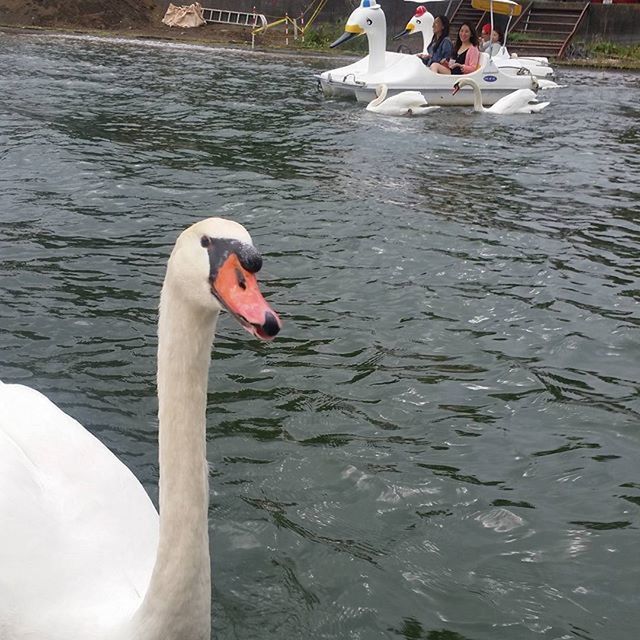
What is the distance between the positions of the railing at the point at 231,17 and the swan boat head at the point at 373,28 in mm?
20868

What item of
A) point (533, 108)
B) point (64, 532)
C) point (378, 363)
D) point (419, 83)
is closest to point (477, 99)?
point (533, 108)

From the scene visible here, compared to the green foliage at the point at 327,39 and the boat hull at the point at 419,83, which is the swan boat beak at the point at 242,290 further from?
the green foliage at the point at 327,39

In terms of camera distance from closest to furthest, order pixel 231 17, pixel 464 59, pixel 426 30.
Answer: pixel 464 59 → pixel 426 30 → pixel 231 17

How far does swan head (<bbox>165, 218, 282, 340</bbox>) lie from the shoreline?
94.4 feet

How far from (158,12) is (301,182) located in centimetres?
3575

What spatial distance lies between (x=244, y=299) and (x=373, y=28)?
18367 mm

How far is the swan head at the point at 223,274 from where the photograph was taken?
2.34m

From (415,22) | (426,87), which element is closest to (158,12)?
(415,22)

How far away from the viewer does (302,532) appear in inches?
161

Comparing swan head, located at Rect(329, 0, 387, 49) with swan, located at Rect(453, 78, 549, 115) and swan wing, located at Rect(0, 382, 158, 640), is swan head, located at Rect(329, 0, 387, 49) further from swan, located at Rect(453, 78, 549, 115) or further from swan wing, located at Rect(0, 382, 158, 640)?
swan wing, located at Rect(0, 382, 158, 640)

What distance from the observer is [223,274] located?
8.07ft

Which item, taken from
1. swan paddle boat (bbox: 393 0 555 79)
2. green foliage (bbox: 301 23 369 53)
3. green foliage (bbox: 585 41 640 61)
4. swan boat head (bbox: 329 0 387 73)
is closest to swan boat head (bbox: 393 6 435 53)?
swan paddle boat (bbox: 393 0 555 79)

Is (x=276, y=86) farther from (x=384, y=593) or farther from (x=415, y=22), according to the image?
(x=384, y=593)

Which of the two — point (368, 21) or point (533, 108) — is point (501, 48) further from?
point (533, 108)
